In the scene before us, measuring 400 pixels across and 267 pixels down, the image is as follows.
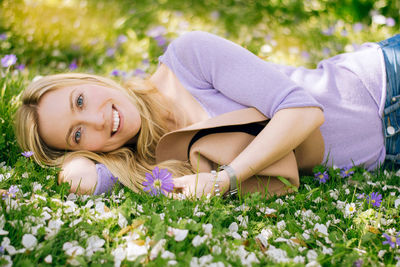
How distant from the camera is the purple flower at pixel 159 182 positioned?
6.87ft

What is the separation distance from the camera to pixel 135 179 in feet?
7.88

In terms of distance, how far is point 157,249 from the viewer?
161cm

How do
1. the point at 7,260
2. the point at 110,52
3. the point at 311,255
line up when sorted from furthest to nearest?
the point at 110,52
the point at 311,255
the point at 7,260

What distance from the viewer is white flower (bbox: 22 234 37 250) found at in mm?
1612

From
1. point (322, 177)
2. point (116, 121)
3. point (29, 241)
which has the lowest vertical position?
point (322, 177)

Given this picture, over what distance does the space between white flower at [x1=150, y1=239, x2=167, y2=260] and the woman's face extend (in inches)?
37.7

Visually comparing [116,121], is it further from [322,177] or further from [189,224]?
[322,177]

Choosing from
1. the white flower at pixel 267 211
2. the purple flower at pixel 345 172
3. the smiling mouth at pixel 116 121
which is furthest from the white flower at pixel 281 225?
the smiling mouth at pixel 116 121

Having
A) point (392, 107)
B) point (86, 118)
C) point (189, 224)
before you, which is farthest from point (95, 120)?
point (392, 107)

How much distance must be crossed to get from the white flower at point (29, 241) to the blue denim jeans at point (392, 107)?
201 centimetres

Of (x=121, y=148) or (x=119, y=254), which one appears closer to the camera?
(x=119, y=254)

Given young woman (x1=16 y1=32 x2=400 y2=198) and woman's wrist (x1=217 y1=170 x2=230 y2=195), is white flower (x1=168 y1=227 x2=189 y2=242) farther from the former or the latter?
young woman (x1=16 y1=32 x2=400 y2=198)

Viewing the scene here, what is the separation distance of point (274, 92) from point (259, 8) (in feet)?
13.3

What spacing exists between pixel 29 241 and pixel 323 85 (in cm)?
185
